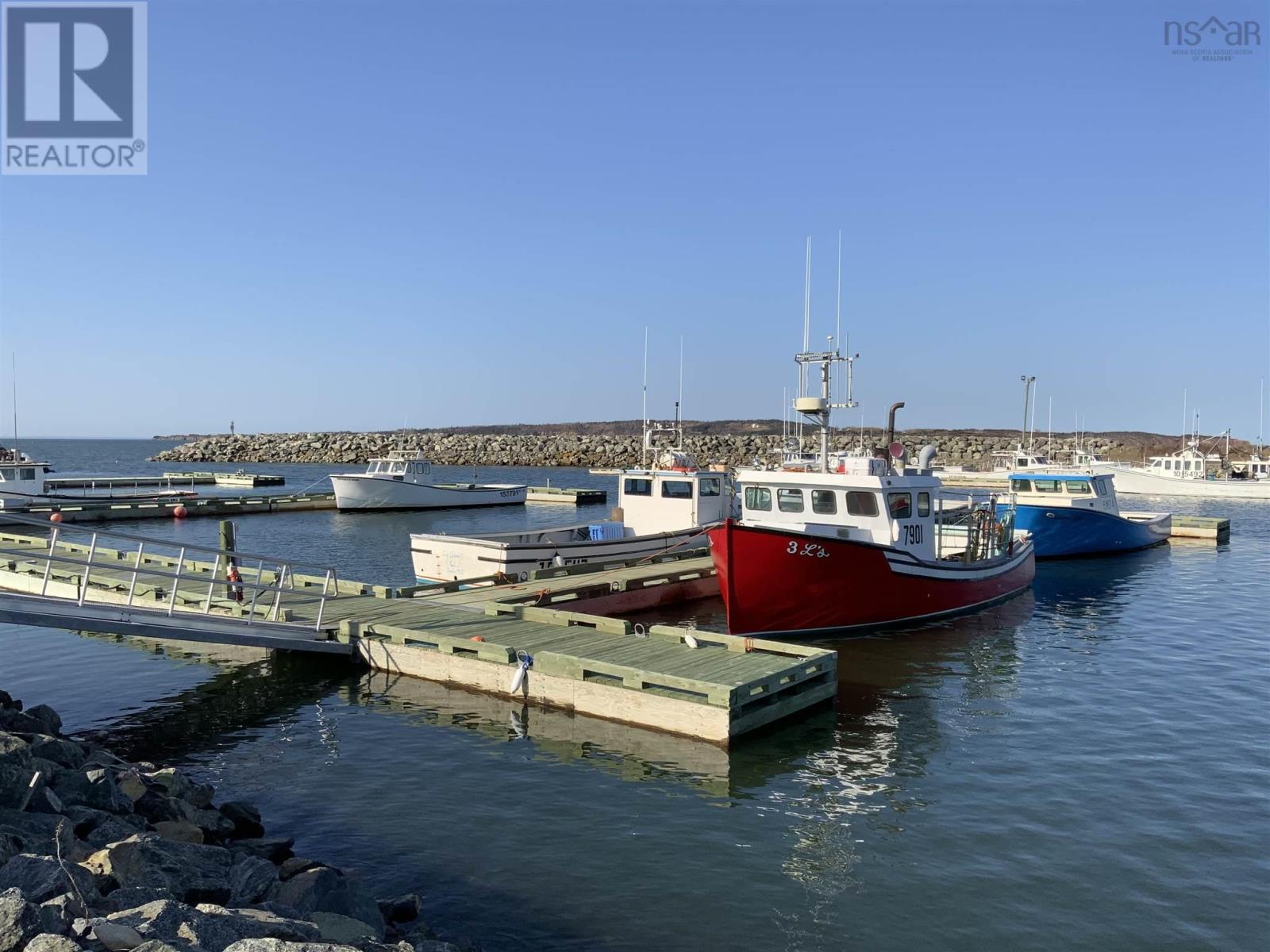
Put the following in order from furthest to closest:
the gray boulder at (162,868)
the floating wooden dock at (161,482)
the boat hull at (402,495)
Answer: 1. the floating wooden dock at (161,482)
2. the boat hull at (402,495)
3. the gray boulder at (162,868)

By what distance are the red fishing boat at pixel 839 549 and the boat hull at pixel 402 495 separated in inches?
1356

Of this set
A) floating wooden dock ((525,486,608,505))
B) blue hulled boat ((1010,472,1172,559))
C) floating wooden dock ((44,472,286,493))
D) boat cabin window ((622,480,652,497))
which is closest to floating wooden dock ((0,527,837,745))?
boat cabin window ((622,480,652,497))

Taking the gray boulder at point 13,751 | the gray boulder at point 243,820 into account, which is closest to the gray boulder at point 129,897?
the gray boulder at point 13,751

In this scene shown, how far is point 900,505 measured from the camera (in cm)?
1981

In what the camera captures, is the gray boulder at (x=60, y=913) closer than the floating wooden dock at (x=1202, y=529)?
Yes

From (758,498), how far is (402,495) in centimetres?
3565

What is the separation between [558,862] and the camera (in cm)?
886

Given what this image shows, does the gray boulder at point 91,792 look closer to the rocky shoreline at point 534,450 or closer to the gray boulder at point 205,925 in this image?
the gray boulder at point 205,925

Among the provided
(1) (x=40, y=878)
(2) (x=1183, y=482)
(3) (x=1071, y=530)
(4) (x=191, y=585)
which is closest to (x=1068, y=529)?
(3) (x=1071, y=530)

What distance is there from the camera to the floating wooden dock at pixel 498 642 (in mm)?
12383

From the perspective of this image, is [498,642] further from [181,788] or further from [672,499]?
[672,499]

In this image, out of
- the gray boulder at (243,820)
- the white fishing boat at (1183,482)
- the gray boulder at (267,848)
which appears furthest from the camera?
the white fishing boat at (1183,482)

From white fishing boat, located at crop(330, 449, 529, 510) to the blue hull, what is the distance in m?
32.2

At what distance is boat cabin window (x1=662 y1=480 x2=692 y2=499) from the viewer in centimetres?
2622
